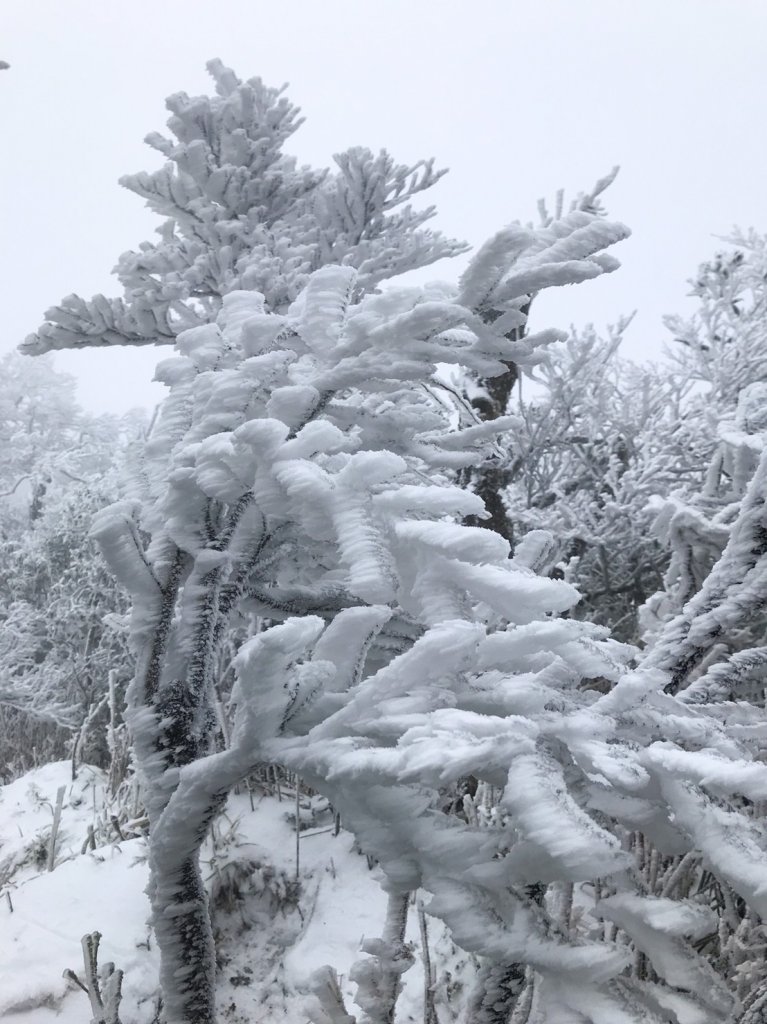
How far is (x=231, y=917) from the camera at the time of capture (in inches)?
98.4

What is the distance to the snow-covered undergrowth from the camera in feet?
6.54

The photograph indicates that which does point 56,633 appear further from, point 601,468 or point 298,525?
point 298,525

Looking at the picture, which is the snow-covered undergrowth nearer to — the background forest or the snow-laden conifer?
the background forest

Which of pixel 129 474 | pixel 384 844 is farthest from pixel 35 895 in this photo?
pixel 384 844

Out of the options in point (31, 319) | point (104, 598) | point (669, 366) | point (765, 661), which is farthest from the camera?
point (31, 319)

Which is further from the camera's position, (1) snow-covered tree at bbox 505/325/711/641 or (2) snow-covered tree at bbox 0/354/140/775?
(2) snow-covered tree at bbox 0/354/140/775

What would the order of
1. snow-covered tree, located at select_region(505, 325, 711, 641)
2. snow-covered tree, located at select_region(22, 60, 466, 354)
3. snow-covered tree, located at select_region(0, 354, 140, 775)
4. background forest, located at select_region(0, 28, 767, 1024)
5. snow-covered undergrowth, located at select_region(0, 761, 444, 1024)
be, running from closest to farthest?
background forest, located at select_region(0, 28, 767, 1024) → snow-covered undergrowth, located at select_region(0, 761, 444, 1024) → snow-covered tree, located at select_region(22, 60, 466, 354) → snow-covered tree, located at select_region(505, 325, 711, 641) → snow-covered tree, located at select_region(0, 354, 140, 775)

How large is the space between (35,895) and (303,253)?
3.41m

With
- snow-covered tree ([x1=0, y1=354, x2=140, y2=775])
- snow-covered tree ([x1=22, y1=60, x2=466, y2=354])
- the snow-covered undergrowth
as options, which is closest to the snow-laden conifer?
the snow-covered undergrowth

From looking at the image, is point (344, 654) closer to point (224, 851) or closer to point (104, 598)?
point (224, 851)

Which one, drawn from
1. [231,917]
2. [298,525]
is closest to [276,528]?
[298,525]

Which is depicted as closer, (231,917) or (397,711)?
(397,711)

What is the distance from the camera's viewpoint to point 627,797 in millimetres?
889

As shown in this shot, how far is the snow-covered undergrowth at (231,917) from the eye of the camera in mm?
1992
